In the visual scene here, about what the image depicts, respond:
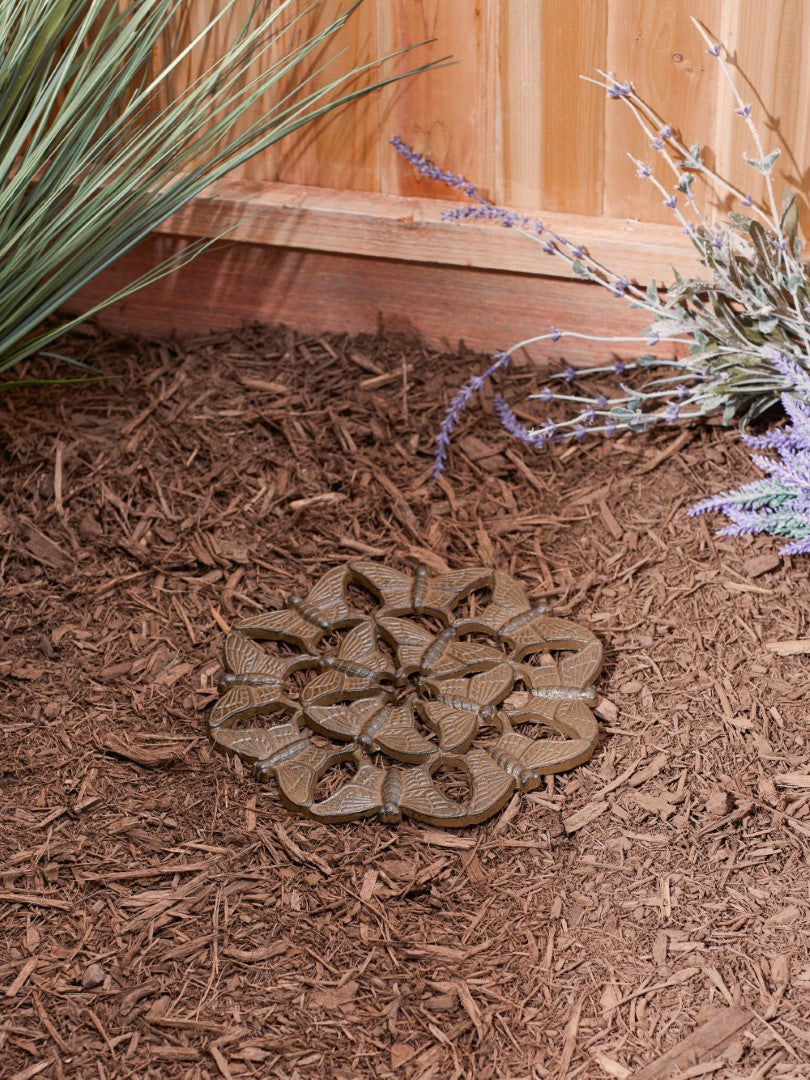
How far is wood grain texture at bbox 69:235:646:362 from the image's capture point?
7.84 feet

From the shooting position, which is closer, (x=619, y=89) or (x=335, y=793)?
(x=335, y=793)

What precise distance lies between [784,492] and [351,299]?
40.9 inches

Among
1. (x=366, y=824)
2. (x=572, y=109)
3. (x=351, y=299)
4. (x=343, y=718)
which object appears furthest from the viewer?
(x=351, y=299)

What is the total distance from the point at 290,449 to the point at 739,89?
1.07 metres

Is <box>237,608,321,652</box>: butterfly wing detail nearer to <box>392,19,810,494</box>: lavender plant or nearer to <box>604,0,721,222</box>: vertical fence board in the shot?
<box>392,19,810,494</box>: lavender plant

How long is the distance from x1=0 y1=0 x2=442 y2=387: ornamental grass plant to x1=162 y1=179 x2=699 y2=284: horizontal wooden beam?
0.63ft

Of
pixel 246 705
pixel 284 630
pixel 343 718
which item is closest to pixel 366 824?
pixel 343 718

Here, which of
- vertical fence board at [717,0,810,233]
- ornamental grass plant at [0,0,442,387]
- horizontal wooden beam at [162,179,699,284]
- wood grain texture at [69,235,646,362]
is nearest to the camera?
ornamental grass plant at [0,0,442,387]

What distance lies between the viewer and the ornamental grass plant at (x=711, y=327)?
6.54ft

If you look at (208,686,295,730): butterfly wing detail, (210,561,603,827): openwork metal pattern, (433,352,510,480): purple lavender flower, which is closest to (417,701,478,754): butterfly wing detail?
(210,561,603,827): openwork metal pattern

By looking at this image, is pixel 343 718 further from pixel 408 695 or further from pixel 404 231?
pixel 404 231

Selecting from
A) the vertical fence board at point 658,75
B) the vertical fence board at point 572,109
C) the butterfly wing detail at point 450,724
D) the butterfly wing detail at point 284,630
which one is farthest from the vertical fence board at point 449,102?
the butterfly wing detail at point 450,724

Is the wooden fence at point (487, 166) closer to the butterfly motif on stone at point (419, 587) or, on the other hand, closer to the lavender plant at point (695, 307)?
the lavender plant at point (695, 307)

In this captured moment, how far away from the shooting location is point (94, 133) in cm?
206
